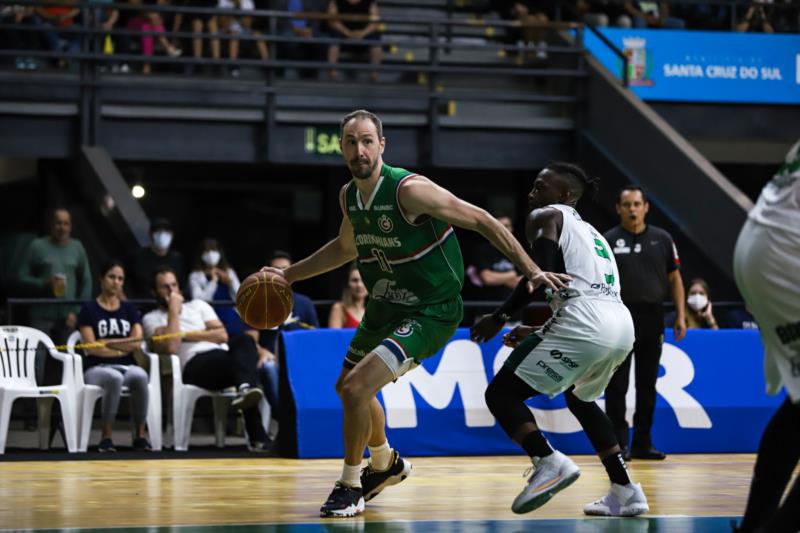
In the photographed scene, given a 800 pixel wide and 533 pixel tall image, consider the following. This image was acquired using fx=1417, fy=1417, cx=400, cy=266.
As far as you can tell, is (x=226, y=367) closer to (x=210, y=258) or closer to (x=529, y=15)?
(x=210, y=258)

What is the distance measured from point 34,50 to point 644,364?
9522 mm

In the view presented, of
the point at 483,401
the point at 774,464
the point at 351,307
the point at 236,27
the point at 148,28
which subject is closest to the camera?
the point at 774,464

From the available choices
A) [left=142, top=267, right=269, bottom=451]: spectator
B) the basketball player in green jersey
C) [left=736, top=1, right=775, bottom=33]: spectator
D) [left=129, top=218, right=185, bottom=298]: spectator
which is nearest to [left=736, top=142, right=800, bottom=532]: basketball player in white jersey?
the basketball player in green jersey

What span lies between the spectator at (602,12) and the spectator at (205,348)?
933cm

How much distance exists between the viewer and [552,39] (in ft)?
66.5

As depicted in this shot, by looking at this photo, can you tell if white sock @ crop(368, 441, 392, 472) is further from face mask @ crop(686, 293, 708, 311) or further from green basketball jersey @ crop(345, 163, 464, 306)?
face mask @ crop(686, 293, 708, 311)

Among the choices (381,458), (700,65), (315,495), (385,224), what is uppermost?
(700,65)

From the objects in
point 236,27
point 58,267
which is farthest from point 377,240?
point 236,27

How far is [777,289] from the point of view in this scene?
514 cm

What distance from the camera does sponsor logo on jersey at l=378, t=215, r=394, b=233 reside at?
7.54 m

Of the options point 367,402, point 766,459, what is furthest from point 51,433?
point 766,459

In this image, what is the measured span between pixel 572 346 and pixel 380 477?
1515mm

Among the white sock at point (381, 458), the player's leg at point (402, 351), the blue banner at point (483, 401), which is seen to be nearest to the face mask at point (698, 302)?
the blue banner at point (483, 401)

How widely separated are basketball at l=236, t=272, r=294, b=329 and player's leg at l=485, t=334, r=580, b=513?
144 cm
